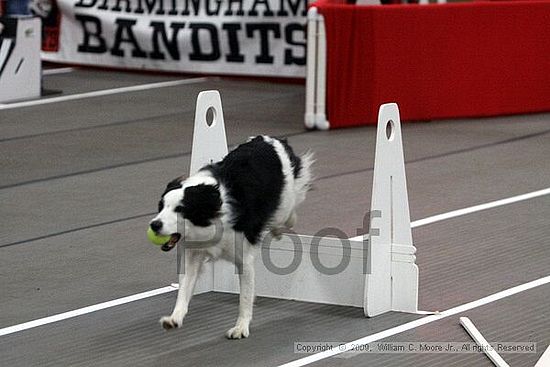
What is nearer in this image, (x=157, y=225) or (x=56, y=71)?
(x=157, y=225)

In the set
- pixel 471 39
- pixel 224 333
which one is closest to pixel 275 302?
pixel 224 333

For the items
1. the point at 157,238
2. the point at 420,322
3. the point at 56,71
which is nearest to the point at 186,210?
the point at 157,238

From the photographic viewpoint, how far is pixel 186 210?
4.81 metres

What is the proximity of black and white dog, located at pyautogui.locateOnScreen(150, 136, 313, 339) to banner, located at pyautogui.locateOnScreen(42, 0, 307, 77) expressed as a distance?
883cm

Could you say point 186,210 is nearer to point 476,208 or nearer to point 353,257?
point 353,257

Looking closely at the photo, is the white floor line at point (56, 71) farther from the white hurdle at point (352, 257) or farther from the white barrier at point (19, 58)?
the white hurdle at point (352, 257)

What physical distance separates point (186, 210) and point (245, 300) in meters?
0.58

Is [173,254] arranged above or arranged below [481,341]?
below

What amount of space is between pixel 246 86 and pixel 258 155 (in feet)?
30.0

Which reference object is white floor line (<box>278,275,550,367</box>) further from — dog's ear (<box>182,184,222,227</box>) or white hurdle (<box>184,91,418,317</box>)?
dog's ear (<box>182,184,222,227</box>)

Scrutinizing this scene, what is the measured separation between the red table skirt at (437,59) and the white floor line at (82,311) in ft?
18.4

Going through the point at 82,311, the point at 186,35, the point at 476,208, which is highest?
the point at 82,311

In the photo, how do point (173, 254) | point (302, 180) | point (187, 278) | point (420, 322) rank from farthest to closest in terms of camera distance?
1. point (173, 254)
2. point (302, 180)
3. point (420, 322)
4. point (187, 278)

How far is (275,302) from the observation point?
19.0 ft
